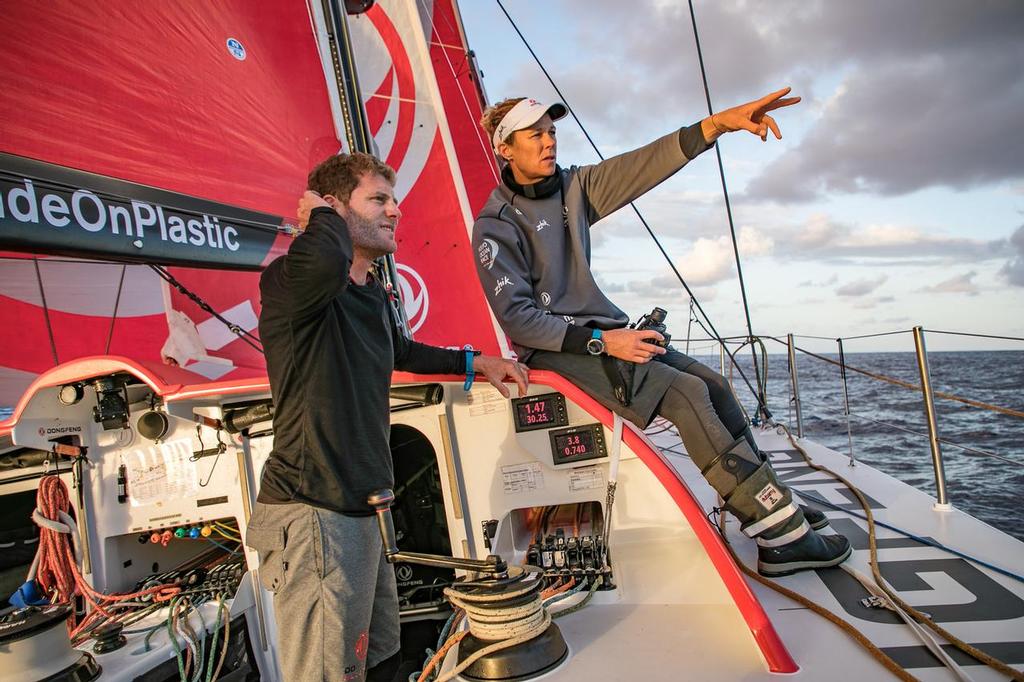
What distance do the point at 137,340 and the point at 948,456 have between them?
1067 centimetres

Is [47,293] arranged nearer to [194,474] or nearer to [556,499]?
[194,474]

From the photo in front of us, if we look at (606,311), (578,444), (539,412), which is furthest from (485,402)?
(606,311)

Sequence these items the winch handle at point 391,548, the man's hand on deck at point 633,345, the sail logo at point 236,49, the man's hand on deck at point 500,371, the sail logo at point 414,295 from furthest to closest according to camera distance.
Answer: the sail logo at point 414,295
the sail logo at point 236,49
the man's hand on deck at point 500,371
the man's hand on deck at point 633,345
the winch handle at point 391,548

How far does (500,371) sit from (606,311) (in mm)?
479

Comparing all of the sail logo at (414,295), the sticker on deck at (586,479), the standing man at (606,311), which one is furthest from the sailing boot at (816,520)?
the sail logo at (414,295)

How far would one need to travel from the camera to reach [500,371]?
245 cm

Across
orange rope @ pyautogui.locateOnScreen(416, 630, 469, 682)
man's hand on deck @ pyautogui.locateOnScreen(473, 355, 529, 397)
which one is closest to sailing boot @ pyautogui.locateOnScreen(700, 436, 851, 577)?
man's hand on deck @ pyautogui.locateOnScreen(473, 355, 529, 397)

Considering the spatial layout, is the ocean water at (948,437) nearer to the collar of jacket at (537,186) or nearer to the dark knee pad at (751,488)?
the dark knee pad at (751,488)

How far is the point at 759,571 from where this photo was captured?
95.3 inches

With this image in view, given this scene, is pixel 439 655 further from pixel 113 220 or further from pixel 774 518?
pixel 113 220

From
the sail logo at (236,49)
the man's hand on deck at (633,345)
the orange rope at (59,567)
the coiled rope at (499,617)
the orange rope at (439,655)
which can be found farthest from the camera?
the sail logo at (236,49)

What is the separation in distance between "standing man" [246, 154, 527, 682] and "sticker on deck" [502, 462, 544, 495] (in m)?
0.84

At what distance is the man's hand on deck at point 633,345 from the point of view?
2309 mm

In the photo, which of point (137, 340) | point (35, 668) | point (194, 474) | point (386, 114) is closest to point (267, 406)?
point (194, 474)
